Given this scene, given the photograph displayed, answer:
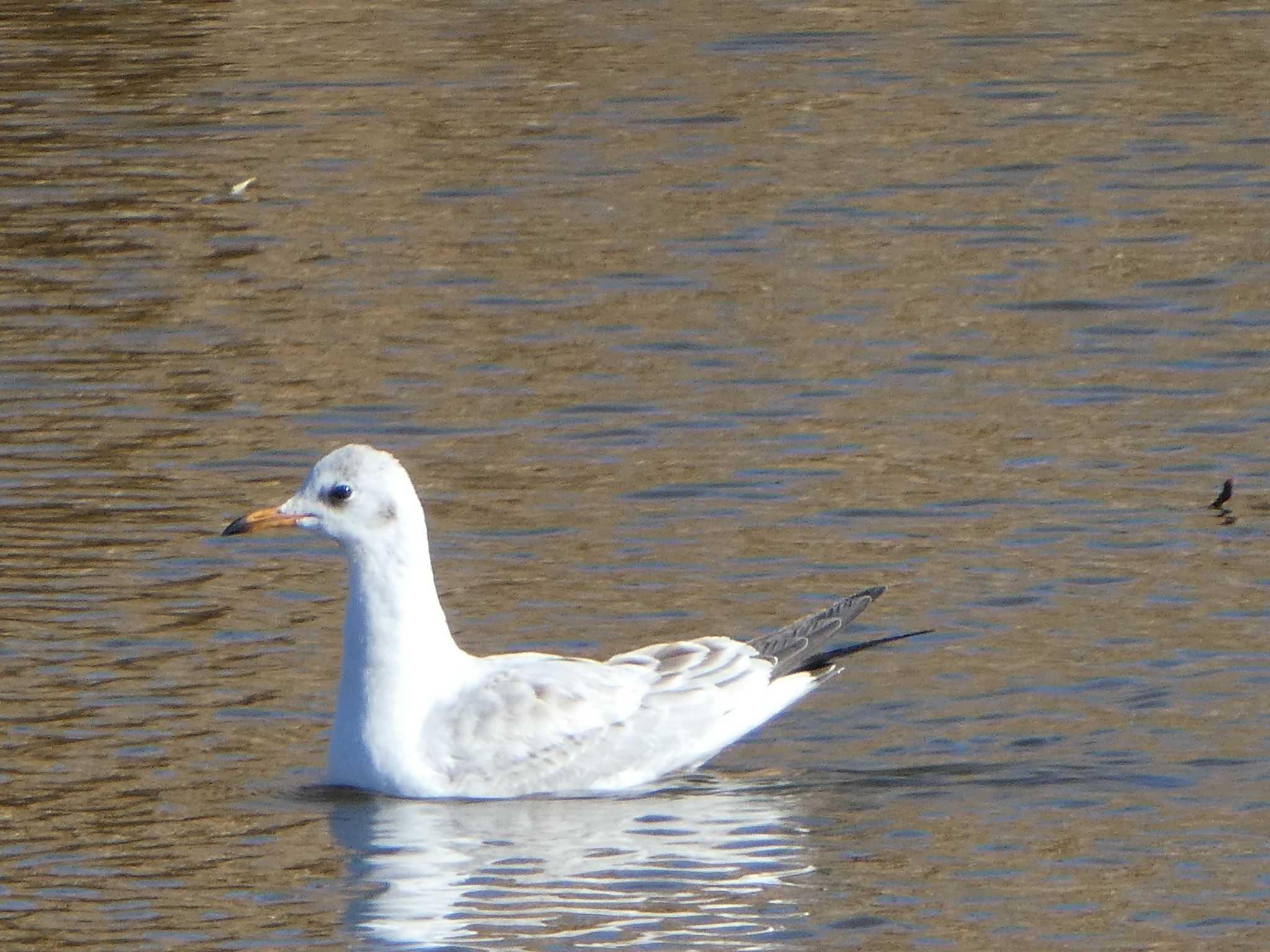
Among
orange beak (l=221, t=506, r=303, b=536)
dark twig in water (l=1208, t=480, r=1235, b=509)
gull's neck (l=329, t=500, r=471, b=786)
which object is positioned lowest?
dark twig in water (l=1208, t=480, r=1235, b=509)

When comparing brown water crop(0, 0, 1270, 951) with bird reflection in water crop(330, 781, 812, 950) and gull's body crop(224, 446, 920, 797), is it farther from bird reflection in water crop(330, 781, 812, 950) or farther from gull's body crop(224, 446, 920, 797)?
gull's body crop(224, 446, 920, 797)

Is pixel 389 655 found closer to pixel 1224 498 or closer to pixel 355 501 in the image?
pixel 355 501

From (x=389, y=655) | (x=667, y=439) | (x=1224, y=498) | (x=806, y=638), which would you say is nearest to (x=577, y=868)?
(x=389, y=655)

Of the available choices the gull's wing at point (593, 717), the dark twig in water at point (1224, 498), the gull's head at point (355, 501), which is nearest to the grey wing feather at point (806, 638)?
the gull's wing at point (593, 717)

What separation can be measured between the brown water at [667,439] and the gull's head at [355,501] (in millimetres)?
968

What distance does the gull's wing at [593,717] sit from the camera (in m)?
10.3

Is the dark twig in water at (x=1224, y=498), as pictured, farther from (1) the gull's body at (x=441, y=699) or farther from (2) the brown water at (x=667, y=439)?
(1) the gull's body at (x=441, y=699)

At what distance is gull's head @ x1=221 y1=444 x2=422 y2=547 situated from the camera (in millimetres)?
10359

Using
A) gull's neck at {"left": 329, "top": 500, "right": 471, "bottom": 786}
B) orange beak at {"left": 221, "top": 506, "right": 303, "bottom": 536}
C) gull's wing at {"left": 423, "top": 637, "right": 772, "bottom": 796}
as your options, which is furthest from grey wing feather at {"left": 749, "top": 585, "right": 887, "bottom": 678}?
orange beak at {"left": 221, "top": 506, "right": 303, "bottom": 536}

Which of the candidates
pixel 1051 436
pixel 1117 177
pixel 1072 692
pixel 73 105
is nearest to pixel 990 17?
pixel 1117 177

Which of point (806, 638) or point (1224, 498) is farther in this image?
point (1224, 498)

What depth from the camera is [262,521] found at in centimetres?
1030

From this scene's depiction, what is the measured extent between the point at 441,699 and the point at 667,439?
4.29m

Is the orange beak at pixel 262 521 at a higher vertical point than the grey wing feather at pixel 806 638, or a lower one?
higher
